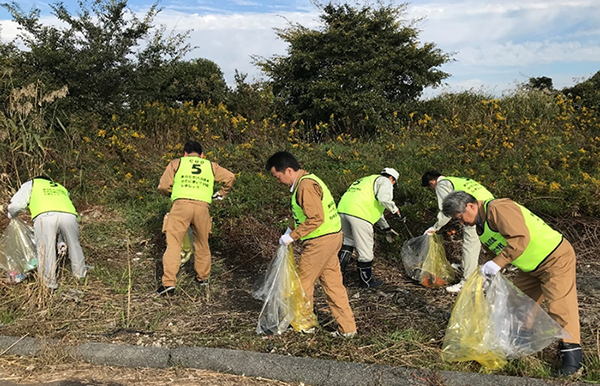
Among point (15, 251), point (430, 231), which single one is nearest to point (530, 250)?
point (430, 231)

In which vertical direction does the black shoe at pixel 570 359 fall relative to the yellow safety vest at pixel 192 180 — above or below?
below

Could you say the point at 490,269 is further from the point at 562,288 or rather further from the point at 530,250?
the point at 562,288

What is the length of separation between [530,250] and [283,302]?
5.91ft

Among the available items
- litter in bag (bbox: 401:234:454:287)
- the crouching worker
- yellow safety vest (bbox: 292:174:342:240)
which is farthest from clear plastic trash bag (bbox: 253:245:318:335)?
the crouching worker

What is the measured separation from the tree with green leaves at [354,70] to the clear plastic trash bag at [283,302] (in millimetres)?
7195

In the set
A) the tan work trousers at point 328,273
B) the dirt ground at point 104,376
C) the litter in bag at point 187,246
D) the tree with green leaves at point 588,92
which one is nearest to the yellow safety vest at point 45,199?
the litter in bag at point 187,246

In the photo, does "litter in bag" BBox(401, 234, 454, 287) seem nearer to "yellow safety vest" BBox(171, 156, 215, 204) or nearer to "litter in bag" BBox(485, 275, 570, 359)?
"litter in bag" BBox(485, 275, 570, 359)

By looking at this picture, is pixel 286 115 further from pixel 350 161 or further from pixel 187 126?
pixel 350 161

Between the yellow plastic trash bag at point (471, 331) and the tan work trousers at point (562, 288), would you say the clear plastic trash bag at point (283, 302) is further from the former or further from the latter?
the tan work trousers at point (562, 288)

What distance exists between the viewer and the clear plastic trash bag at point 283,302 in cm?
370

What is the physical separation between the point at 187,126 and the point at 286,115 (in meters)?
2.77

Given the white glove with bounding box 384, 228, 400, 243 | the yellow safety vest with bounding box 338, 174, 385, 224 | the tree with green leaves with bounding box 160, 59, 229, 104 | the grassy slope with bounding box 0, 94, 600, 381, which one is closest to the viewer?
the grassy slope with bounding box 0, 94, 600, 381

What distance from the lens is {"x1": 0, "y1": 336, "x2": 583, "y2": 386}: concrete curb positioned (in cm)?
295

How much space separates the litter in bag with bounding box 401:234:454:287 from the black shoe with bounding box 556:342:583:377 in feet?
5.90
